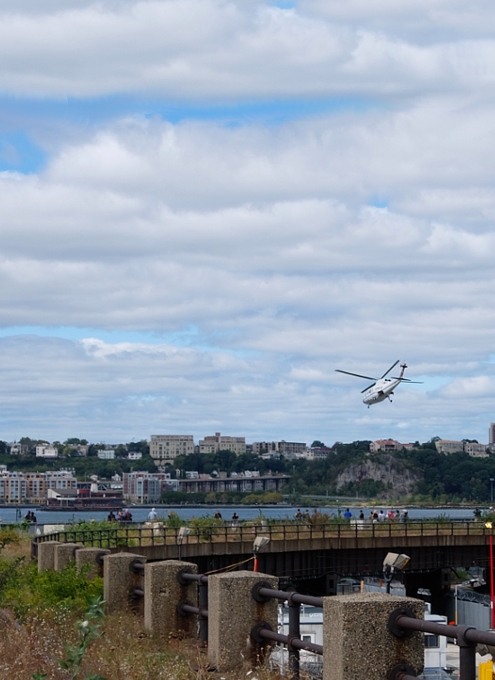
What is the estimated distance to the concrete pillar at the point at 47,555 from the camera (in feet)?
67.6

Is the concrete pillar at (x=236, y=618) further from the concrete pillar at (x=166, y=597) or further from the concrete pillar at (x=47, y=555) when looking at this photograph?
the concrete pillar at (x=47, y=555)

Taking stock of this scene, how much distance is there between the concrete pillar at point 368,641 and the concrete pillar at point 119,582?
675 cm

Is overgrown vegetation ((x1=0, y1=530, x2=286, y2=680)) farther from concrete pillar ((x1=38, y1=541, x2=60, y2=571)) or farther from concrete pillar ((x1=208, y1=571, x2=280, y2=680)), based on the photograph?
concrete pillar ((x1=38, y1=541, x2=60, y2=571))

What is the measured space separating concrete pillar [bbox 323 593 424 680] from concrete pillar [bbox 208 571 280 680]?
102 inches

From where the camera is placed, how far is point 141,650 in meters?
11.1

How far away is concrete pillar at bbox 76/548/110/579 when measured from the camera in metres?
16.3

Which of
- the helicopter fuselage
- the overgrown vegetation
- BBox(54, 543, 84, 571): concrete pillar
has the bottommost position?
the overgrown vegetation

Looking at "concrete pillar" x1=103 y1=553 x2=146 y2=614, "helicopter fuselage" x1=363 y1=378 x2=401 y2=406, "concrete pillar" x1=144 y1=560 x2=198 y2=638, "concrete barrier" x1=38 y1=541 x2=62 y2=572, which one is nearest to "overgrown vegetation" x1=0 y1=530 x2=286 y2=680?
"concrete pillar" x1=144 y1=560 x2=198 y2=638

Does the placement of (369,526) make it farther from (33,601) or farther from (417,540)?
(33,601)

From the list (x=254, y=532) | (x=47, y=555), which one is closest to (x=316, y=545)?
(x=254, y=532)

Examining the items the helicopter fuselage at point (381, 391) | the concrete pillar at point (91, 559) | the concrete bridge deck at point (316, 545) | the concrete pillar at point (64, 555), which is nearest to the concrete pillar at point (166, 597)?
the concrete pillar at point (91, 559)

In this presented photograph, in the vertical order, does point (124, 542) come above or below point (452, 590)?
above

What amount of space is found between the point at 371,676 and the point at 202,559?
136ft

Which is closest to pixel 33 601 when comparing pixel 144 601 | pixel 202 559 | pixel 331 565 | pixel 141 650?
pixel 144 601
